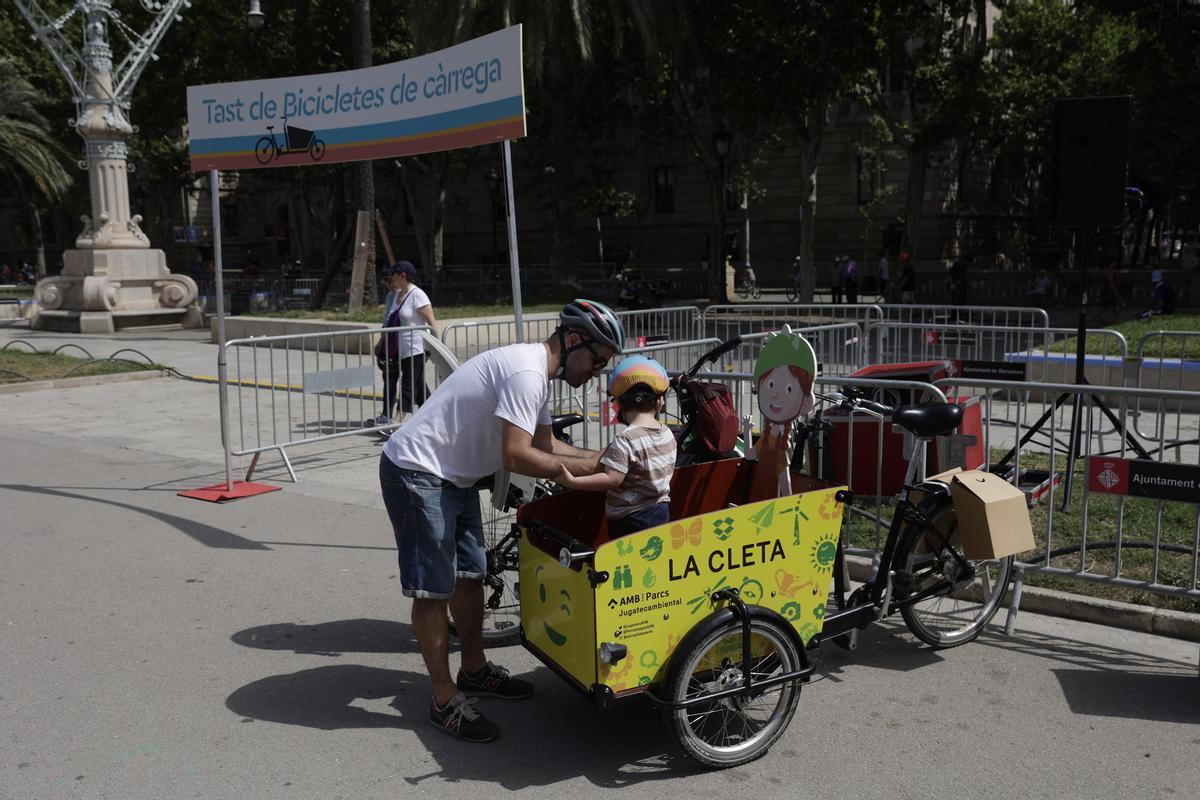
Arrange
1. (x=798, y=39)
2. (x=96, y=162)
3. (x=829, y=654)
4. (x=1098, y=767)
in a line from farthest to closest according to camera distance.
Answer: (x=96, y=162)
(x=798, y=39)
(x=829, y=654)
(x=1098, y=767)

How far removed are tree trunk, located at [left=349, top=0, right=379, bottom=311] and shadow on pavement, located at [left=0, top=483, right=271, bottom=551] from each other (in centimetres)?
1363

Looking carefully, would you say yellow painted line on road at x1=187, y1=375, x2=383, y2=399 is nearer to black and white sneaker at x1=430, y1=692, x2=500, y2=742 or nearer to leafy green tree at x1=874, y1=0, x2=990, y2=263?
black and white sneaker at x1=430, y1=692, x2=500, y2=742

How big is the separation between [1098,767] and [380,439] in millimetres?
8258

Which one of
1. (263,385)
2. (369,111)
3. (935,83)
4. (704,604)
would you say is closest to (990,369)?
(369,111)

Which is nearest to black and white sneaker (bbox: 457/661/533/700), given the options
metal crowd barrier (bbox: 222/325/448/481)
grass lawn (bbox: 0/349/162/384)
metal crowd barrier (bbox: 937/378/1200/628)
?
metal crowd barrier (bbox: 937/378/1200/628)

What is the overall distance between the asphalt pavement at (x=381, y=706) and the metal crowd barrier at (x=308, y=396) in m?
2.12

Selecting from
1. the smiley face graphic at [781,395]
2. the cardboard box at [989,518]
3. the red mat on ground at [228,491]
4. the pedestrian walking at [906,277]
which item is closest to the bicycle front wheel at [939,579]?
the cardboard box at [989,518]

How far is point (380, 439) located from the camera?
10.9 meters

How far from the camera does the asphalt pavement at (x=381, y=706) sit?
386 cm

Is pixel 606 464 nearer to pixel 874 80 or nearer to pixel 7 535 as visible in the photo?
pixel 7 535

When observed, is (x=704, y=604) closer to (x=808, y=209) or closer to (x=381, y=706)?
(x=381, y=706)

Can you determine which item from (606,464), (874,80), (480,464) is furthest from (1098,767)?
(874,80)

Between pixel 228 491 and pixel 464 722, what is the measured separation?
4.95 metres

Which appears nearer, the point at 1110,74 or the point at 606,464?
the point at 606,464
